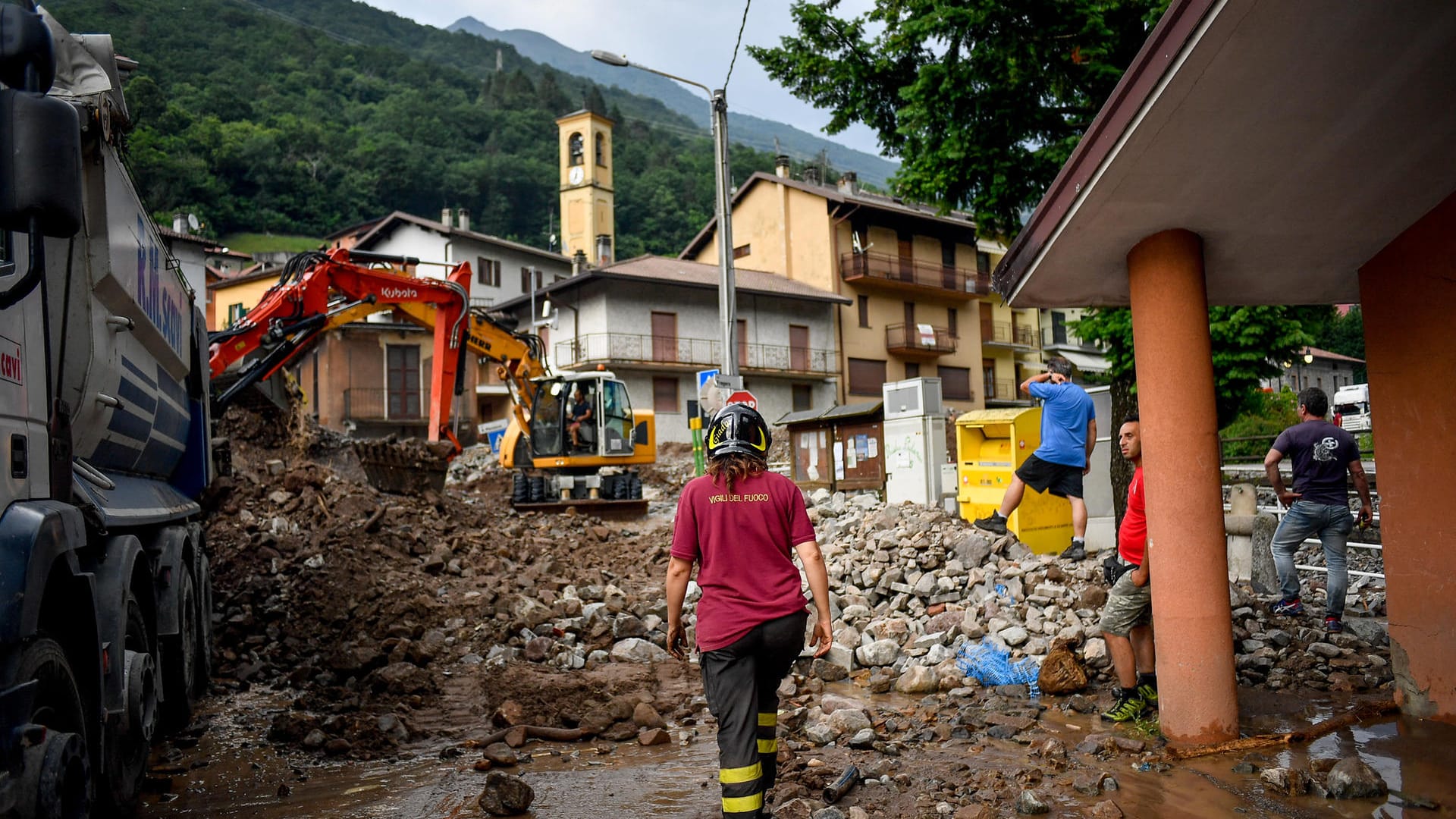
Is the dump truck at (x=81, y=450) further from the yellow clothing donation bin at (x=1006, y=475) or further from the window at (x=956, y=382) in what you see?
the window at (x=956, y=382)

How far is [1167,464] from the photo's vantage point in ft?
17.6

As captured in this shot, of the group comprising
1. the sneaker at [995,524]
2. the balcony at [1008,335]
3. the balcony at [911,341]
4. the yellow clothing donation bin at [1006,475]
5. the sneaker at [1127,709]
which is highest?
the balcony at [1008,335]

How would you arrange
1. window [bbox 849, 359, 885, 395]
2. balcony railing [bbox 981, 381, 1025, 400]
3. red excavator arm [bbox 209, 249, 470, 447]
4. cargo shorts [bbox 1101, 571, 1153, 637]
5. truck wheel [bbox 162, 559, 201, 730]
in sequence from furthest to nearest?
balcony railing [bbox 981, 381, 1025, 400], window [bbox 849, 359, 885, 395], red excavator arm [bbox 209, 249, 470, 447], truck wheel [bbox 162, 559, 201, 730], cargo shorts [bbox 1101, 571, 1153, 637]

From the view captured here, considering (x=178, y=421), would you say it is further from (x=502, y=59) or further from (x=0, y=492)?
(x=502, y=59)

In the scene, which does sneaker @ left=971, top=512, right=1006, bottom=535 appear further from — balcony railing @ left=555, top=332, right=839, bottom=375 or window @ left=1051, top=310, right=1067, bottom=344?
window @ left=1051, top=310, right=1067, bottom=344

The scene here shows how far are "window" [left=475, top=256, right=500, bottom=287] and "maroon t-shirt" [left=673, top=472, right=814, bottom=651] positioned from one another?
42.6 metres

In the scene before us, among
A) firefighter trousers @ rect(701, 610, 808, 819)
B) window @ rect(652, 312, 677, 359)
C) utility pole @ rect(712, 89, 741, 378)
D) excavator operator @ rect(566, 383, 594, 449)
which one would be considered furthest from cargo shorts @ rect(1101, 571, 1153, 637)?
window @ rect(652, 312, 677, 359)

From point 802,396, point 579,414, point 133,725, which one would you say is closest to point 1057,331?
point 802,396

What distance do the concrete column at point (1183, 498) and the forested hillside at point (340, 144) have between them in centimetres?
5617

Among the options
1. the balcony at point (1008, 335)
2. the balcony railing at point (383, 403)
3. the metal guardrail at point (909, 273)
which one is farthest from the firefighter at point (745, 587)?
the balcony at point (1008, 335)

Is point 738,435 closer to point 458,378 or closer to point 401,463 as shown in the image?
point 401,463

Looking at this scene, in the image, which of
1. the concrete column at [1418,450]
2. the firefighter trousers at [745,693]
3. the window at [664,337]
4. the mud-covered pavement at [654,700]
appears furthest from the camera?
the window at [664,337]

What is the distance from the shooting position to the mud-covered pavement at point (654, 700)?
4.98 metres

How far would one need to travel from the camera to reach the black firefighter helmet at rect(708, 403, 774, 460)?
423 cm
